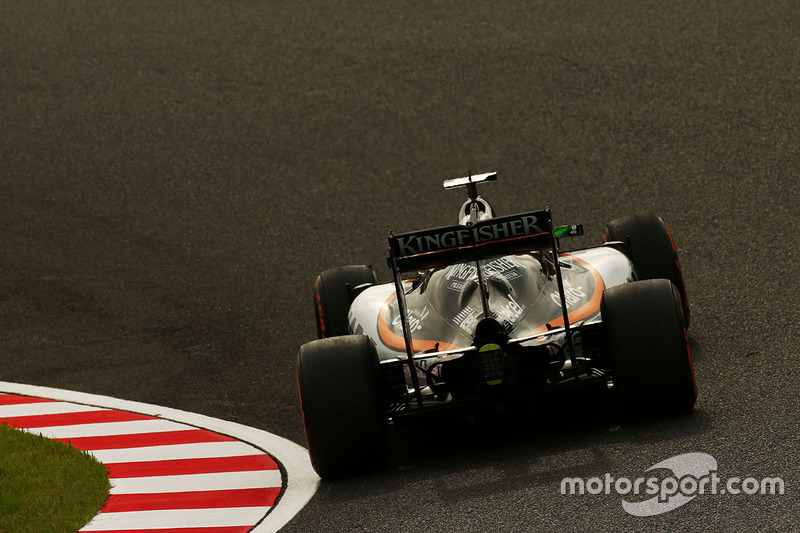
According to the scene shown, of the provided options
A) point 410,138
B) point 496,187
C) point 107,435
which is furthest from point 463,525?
point 410,138

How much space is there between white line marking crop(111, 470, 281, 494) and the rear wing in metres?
1.60

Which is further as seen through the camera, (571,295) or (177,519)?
(571,295)

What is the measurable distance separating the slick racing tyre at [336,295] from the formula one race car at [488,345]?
1.43m

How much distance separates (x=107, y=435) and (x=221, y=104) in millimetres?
8875

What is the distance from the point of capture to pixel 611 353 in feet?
21.3

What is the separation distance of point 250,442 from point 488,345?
232 centimetres

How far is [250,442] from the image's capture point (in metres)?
8.05

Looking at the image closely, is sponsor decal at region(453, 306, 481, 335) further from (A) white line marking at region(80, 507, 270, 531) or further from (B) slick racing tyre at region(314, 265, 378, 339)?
(B) slick racing tyre at region(314, 265, 378, 339)

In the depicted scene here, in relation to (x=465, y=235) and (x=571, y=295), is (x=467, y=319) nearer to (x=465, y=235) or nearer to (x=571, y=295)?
(x=465, y=235)

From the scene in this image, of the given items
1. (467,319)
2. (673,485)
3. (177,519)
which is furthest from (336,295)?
(673,485)

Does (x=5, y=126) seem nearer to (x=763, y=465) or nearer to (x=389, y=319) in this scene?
(x=389, y=319)

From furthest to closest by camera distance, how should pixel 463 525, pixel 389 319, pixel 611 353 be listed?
1. pixel 389 319
2. pixel 611 353
3. pixel 463 525

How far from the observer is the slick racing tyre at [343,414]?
6535 millimetres

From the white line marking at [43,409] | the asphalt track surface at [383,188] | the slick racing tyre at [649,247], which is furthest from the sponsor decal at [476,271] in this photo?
the white line marking at [43,409]
